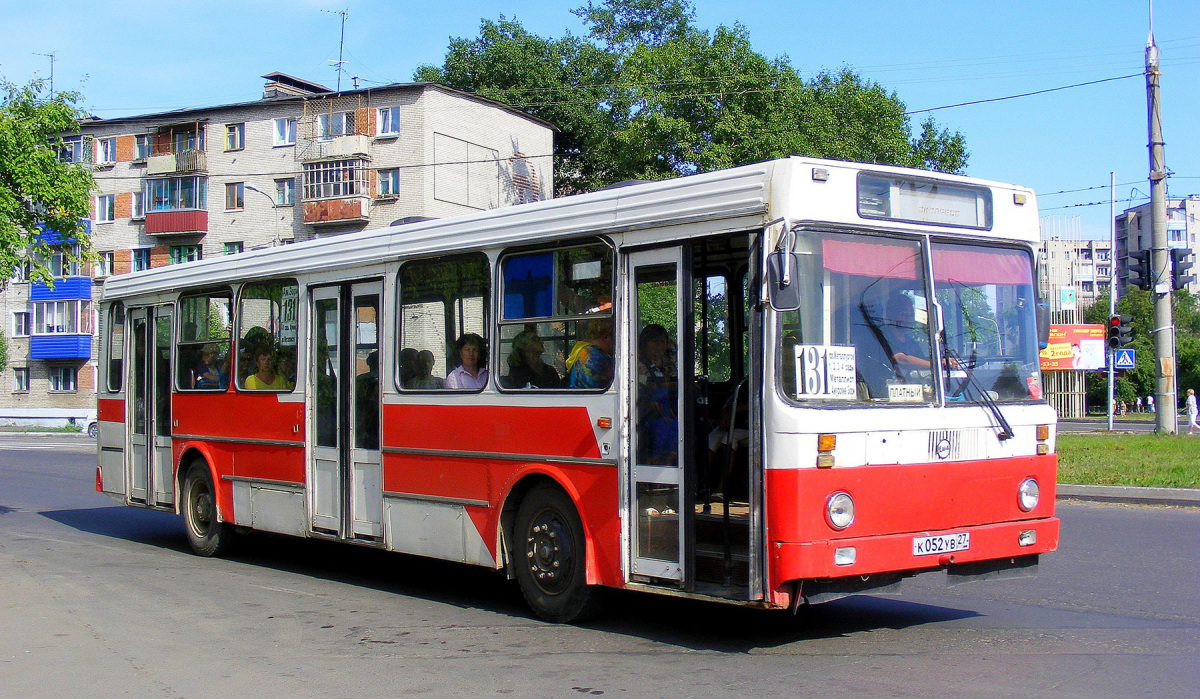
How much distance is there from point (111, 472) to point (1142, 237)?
27373mm

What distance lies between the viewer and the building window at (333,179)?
1914 inches

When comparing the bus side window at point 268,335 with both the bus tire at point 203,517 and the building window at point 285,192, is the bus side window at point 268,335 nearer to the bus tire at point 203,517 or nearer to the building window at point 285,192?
the bus tire at point 203,517

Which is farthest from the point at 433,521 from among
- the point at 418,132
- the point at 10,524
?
the point at 418,132

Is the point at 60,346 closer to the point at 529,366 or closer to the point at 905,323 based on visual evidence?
the point at 529,366

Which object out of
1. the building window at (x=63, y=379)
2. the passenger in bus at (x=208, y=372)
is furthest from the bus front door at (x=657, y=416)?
the building window at (x=63, y=379)

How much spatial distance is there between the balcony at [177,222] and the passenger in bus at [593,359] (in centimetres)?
5079

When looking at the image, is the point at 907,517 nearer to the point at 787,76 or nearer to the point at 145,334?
the point at 145,334

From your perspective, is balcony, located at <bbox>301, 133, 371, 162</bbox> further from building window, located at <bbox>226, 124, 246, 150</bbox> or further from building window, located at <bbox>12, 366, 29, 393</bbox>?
building window, located at <bbox>12, 366, 29, 393</bbox>

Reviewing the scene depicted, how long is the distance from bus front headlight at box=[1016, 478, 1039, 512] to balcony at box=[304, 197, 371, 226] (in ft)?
144

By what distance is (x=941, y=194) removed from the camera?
711 cm

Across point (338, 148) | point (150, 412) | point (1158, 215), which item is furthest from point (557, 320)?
point (338, 148)

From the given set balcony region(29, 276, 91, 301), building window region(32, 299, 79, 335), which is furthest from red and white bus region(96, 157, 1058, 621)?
building window region(32, 299, 79, 335)

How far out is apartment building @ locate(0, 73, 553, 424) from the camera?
48281mm

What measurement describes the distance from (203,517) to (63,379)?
55.4 m
